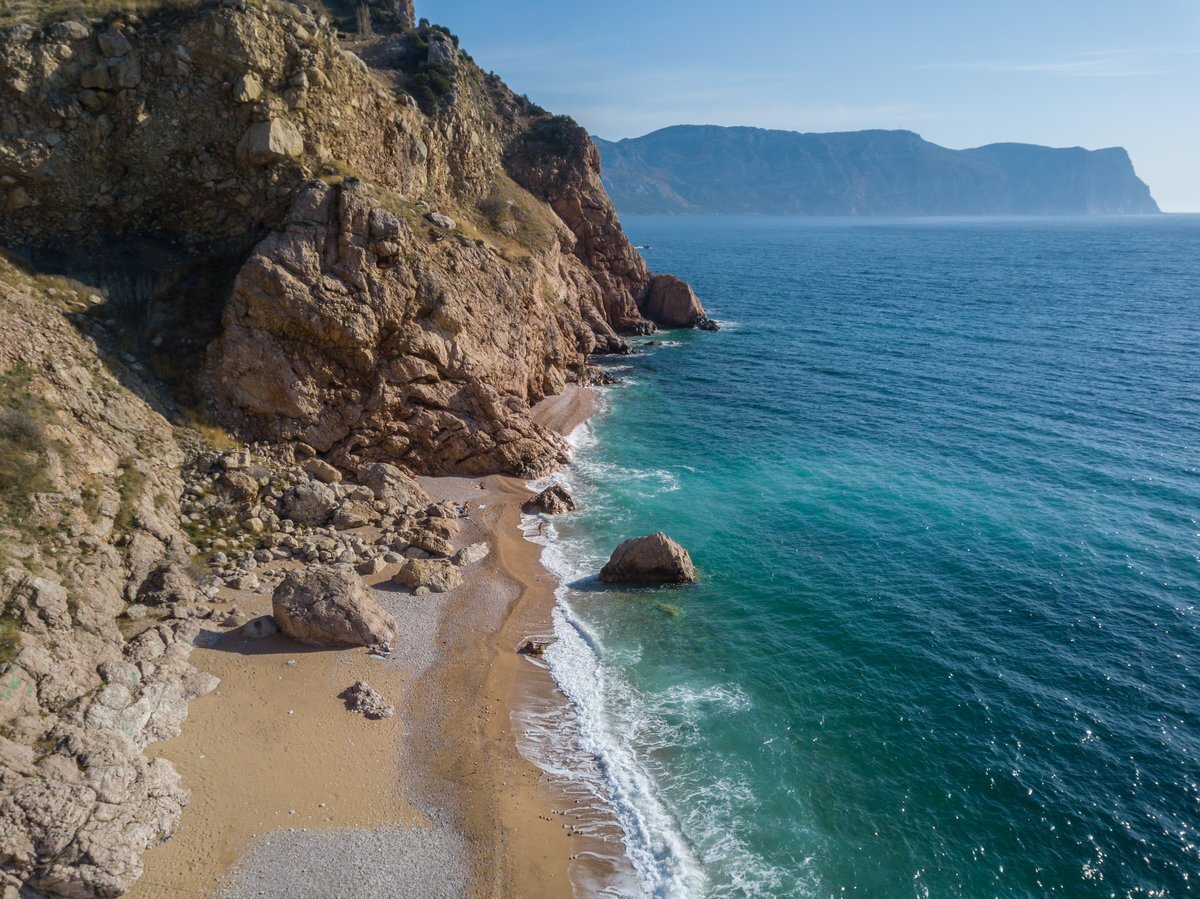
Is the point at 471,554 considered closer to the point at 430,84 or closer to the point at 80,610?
the point at 80,610

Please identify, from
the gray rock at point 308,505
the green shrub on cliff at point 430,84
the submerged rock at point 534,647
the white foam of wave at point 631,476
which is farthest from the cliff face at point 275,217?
the submerged rock at point 534,647

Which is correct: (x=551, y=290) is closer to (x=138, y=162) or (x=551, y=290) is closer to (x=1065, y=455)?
(x=138, y=162)

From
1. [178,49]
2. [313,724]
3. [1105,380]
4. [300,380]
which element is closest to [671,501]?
[300,380]

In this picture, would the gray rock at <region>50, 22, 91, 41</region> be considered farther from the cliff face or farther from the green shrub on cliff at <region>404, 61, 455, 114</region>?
the green shrub on cliff at <region>404, 61, 455, 114</region>

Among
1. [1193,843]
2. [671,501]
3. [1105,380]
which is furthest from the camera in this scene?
[1105,380]

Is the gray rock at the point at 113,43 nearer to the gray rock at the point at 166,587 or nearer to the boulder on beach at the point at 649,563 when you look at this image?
the gray rock at the point at 166,587

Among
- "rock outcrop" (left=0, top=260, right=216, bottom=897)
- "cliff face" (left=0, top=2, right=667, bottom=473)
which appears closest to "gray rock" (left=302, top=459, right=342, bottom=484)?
"cliff face" (left=0, top=2, right=667, bottom=473)

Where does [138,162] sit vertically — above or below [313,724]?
above

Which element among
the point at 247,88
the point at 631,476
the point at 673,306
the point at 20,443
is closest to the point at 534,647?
the point at 631,476
